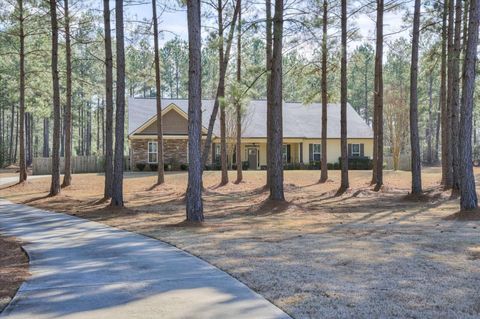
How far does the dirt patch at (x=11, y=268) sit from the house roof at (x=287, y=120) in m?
29.2

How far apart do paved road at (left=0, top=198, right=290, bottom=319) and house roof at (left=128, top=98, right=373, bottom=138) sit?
2939cm

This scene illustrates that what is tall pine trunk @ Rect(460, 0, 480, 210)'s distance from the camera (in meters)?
13.0

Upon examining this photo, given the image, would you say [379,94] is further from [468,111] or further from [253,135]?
[253,135]

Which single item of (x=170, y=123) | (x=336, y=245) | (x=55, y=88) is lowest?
(x=336, y=245)

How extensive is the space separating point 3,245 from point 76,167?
32394 millimetres

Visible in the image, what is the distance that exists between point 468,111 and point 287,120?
29683 mm

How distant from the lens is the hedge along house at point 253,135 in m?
38.4

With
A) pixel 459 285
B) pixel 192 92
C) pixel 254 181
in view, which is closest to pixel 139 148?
pixel 254 181

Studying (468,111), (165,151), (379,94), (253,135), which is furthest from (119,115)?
(253,135)

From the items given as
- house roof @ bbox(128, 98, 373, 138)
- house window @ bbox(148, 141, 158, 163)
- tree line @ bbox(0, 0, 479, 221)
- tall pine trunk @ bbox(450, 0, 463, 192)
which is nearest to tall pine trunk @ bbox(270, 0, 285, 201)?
tree line @ bbox(0, 0, 479, 221)

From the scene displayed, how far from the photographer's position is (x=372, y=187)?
894 inches

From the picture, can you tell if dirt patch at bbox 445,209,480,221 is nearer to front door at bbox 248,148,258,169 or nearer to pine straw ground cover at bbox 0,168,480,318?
pine straw ground cover at bbox 0,168,480,318

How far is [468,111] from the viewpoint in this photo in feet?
42.9

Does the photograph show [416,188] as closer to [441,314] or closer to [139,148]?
[441,314]
